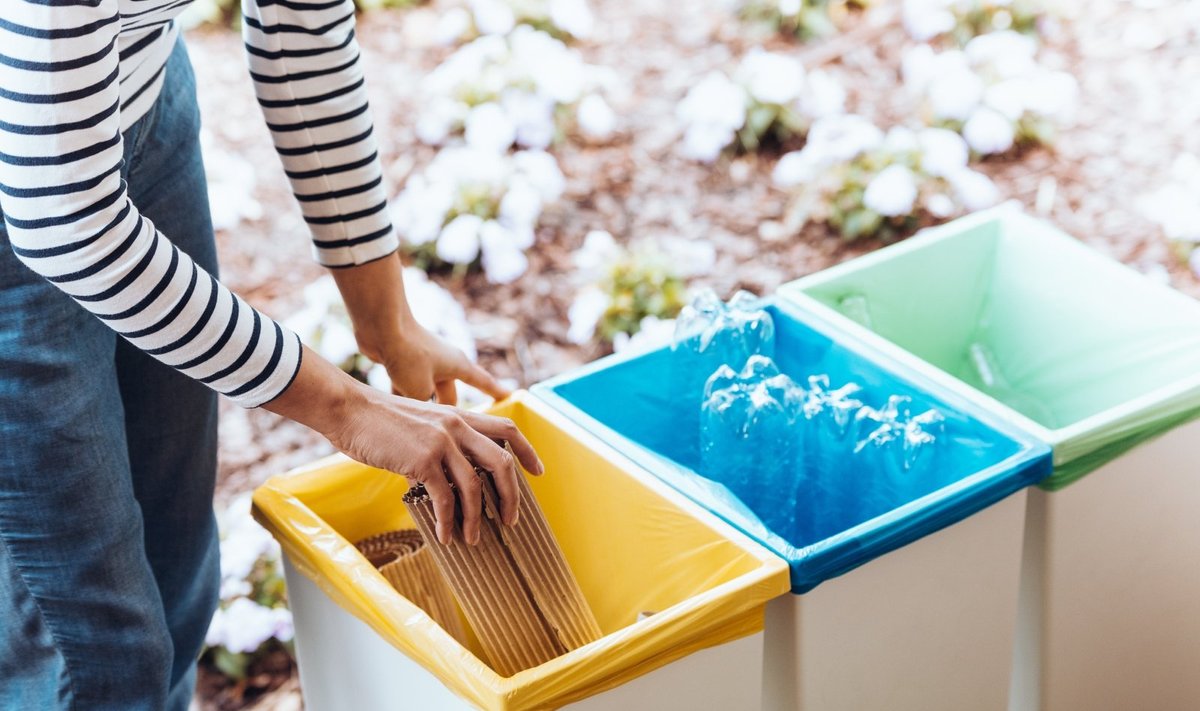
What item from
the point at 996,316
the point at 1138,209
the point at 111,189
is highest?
the point at 111,189

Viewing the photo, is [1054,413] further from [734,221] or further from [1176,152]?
[1176,152]

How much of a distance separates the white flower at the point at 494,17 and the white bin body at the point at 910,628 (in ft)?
6.80

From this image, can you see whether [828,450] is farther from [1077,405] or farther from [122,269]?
[122,269]

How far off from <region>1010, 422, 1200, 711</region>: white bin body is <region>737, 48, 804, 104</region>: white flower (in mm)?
1570

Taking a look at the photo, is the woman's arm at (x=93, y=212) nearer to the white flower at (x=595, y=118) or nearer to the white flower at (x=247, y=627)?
the white flower at (x=247, y=627)

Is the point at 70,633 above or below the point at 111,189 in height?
below

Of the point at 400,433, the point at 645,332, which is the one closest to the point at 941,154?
the point at 645,332

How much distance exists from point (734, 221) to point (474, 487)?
1.74 meters

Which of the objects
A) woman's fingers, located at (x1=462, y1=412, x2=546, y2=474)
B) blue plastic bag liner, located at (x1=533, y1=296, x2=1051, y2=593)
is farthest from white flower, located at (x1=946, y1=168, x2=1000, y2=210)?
woman's fingers, located at (x1=462, y1=412, x2=546, y2=474)

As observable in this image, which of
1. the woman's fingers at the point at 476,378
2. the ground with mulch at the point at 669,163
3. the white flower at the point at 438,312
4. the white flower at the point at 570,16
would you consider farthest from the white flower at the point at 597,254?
the woman's fingers at the point at 476,378

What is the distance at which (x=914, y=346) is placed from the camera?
1.84m

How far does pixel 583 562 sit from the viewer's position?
4.91ft

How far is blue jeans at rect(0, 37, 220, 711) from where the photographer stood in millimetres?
1135

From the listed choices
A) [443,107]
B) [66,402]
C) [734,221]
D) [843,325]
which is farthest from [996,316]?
[443,107]
